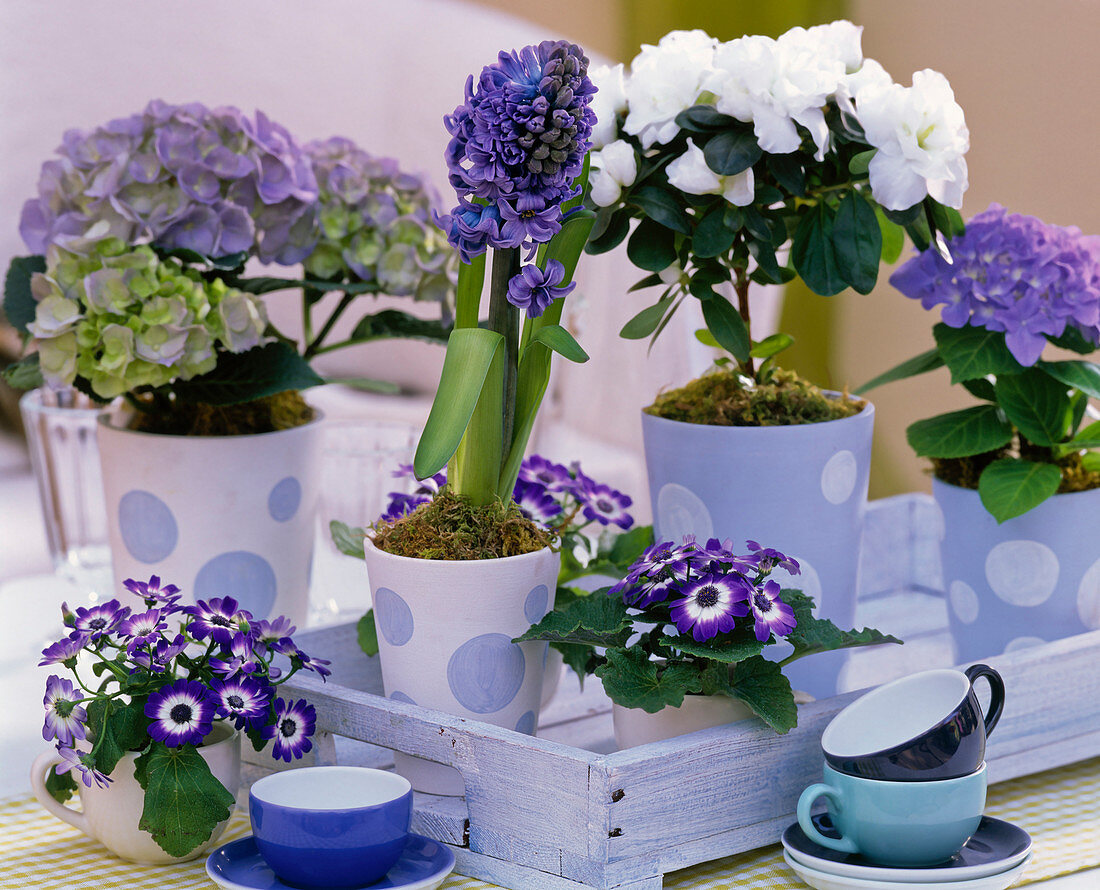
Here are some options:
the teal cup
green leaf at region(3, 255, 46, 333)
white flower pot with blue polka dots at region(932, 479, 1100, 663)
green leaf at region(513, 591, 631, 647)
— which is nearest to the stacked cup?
the teal cup

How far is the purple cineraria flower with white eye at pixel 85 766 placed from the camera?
65cm

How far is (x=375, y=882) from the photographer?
632 millimetres

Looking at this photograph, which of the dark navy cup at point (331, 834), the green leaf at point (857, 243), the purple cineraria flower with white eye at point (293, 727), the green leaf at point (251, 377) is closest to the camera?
the dark navy cup at point (331, 834)

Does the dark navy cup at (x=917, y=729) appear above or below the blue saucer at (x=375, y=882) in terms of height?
above

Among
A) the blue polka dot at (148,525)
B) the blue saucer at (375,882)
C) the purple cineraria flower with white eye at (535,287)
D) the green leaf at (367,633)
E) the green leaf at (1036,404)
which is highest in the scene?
the purple cineraria flower with white eye at (535,287)

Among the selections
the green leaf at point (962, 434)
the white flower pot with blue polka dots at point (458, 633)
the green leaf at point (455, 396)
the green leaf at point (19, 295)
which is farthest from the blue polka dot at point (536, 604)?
the green leaf at point (19, 295)

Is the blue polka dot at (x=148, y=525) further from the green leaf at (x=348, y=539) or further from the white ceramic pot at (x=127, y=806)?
the white ceramic pot at (x=127, y=806)

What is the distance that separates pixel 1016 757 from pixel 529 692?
314 mm

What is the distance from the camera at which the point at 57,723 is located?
66 centimetres

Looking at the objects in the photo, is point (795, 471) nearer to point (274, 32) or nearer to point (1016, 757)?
point (1016, 757)

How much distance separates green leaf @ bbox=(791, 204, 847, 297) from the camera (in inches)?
32.1

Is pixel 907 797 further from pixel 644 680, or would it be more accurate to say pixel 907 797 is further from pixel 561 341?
pixel 561 341

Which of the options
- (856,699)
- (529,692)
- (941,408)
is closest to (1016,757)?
(856,699)

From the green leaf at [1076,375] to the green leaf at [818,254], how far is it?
0.17 metres
